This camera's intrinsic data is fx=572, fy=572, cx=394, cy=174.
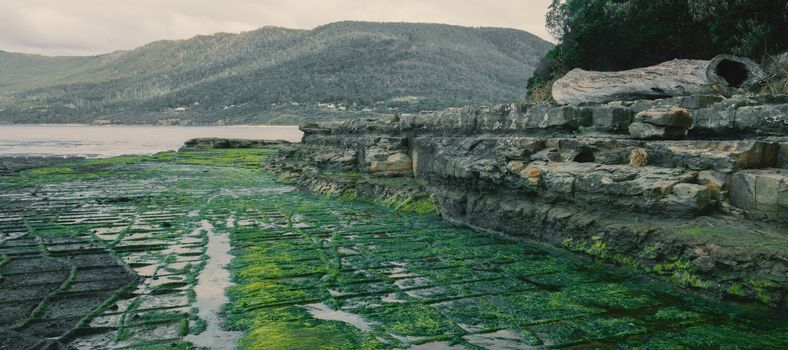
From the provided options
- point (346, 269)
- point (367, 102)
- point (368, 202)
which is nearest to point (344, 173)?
point (368, 202)

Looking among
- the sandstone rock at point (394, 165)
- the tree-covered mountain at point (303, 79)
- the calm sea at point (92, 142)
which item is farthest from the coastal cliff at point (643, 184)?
the tree-covered mountain at point (303, 79)

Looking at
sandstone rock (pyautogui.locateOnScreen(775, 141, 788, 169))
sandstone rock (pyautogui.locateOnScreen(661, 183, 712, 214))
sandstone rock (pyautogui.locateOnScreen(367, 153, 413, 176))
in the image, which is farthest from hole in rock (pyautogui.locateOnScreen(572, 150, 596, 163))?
sandstone rock (pyautogui.locateOnScreen(367, 153, 413, 176))

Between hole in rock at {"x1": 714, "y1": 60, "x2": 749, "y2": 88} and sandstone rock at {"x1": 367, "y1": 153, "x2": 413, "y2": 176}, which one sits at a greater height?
hole in rock at {"x1": 714, "y1": 60, "x2": 749, "y2": 88}

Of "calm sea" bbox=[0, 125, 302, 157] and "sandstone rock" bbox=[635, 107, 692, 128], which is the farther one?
"calm sea" bbox=[0, 125, 302, 157]

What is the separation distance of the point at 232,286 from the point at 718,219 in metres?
5.31

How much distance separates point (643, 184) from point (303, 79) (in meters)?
112

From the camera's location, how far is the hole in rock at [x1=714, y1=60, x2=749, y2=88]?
1028 centimetres

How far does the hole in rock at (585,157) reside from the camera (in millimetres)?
8281

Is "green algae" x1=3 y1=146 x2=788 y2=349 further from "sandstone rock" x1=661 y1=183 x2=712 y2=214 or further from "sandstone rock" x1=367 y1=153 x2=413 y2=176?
"sandstone rock" x1=367 y1=153 x2=413 y2=176

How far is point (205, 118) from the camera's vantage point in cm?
11544

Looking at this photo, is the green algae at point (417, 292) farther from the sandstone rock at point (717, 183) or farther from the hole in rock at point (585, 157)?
the hole in rock at point (585, 157)

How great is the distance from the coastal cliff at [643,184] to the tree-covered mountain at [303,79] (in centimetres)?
7126

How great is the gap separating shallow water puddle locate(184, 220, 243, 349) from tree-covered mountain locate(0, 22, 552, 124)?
73.4 meters

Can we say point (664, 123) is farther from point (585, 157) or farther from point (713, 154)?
point (585, 157)
